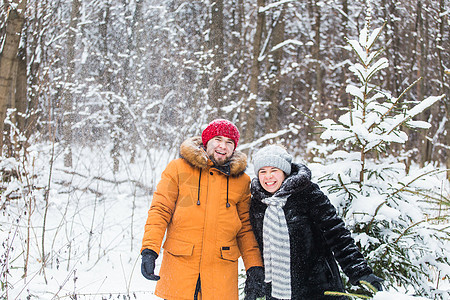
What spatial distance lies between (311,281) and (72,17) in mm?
9953

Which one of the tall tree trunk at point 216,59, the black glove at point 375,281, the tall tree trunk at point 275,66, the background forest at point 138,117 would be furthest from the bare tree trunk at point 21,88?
the black glove at point 375,281

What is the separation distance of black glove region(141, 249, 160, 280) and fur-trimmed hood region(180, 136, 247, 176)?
64cm

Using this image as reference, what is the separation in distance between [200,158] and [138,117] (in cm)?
642

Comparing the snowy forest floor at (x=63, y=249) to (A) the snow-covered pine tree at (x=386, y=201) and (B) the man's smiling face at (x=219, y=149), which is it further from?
(B) the man's smiling face at (x=219, y=149)

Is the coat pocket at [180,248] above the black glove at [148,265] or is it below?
above

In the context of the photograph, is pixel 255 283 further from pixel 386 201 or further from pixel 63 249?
pixel 63 249

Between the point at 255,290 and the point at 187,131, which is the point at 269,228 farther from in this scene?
the point at 187,131

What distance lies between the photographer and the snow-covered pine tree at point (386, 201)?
2359mm

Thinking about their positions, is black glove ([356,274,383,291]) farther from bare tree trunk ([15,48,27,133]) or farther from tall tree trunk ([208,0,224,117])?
bare tree trunk ([15,48,27,133])

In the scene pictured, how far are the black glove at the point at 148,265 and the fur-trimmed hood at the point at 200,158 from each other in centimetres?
64

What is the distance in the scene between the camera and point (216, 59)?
8.96 meters

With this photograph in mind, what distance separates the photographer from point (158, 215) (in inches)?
89.4

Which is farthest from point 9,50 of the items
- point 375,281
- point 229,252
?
point 375,281

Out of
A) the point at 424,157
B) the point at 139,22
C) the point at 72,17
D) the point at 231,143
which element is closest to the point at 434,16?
the point at 424,157
